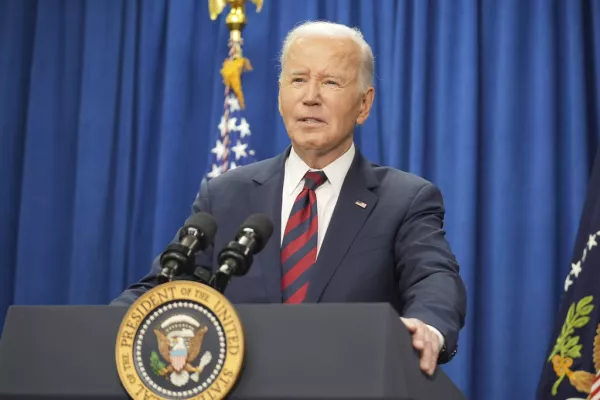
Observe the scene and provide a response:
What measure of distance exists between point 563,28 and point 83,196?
261 centimetres

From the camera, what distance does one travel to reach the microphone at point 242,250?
5.12 feet

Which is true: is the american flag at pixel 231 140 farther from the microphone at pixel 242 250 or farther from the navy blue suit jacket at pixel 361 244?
the microphone at pixel 242 250

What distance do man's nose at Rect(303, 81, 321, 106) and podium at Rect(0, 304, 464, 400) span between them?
1.06m

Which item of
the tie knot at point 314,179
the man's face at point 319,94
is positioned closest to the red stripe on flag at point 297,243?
the tie knot at point 314,179

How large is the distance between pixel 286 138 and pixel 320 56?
2.28 meters

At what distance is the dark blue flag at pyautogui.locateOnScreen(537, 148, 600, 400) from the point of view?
339 centimetres

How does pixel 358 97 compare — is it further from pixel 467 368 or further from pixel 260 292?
pixel 467 368

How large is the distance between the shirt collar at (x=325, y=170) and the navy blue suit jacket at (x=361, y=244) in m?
0.02

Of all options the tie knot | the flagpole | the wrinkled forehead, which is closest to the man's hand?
the tie knot

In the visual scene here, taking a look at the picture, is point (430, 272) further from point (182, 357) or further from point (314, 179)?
point (182, 357)

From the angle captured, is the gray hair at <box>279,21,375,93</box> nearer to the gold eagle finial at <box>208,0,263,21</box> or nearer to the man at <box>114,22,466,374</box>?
the man at <box>114,22,466,374</box>

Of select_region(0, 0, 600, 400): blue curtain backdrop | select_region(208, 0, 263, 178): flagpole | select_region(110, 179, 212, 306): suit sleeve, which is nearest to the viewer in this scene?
select_region(110, 179, 212, 306): suit sleeve

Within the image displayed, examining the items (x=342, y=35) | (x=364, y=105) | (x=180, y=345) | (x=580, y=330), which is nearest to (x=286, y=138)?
(x=580, y=330)

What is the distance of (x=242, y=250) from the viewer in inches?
62.8
